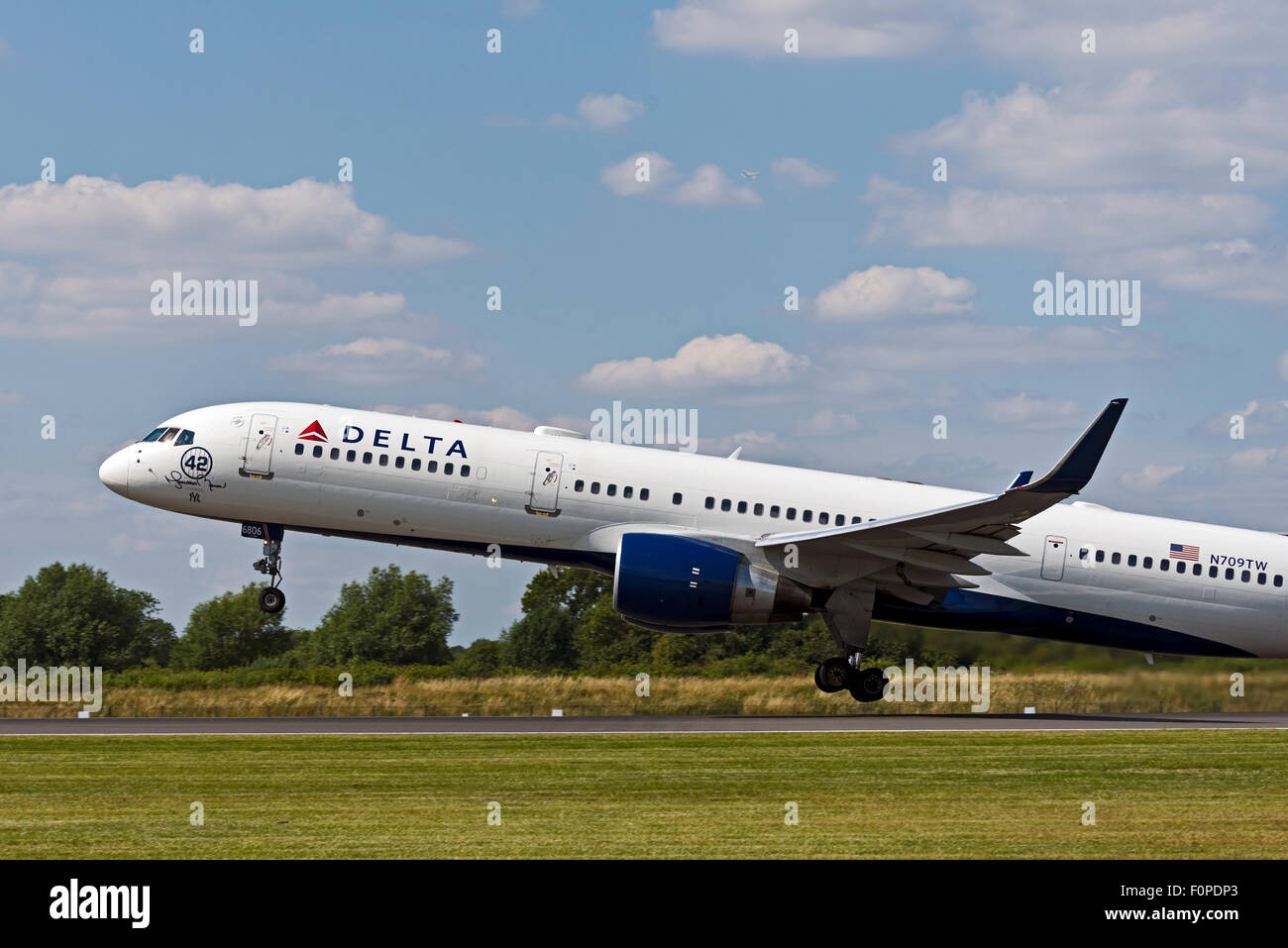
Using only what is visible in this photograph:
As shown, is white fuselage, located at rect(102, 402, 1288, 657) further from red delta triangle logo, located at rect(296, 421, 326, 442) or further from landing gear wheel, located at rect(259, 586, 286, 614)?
landing gear wheel, located at rect(259, 586, 286, 614)

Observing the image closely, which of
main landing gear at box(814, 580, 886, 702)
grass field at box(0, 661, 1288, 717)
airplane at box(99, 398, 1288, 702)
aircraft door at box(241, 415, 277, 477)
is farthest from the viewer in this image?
grass field at box(0, 661, 1288, 717)

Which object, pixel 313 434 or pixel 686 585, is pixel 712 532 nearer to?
pixel 686 585

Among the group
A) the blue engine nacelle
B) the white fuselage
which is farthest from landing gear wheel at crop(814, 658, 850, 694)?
the blue engine nacelle

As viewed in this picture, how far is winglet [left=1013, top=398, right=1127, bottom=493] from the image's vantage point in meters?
25.3

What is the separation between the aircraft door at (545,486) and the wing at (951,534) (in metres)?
4.26

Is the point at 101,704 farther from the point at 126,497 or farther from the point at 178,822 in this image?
the point at 178,822

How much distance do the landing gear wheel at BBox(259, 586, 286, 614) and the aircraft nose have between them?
383 centimetres

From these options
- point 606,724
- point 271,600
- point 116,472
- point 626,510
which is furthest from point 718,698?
point 116,472

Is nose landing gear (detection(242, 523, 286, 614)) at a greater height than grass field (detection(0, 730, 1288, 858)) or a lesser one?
greater

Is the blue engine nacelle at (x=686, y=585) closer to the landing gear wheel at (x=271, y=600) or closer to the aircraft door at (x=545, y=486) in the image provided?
the aircraft door at (x=545, y=486)

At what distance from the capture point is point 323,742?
2419cm

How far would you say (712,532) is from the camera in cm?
3039
